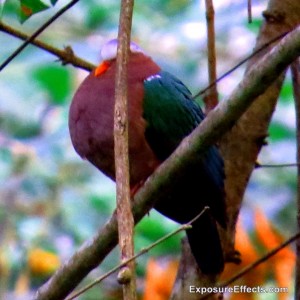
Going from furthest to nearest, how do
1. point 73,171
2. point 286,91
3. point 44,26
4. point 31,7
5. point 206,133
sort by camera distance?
point 73,171 → point 286,91 → point 31,7 → point 44,26 → point 206,133

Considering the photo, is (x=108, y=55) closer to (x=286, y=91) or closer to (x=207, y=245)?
(x=207, y=245)

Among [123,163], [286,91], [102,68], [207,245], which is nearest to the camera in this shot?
[123,163]

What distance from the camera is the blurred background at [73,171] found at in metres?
2.81

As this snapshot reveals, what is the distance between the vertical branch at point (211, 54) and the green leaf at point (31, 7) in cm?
49

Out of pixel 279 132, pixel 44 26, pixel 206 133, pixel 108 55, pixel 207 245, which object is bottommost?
pixel 207 245

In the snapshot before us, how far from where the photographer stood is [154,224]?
2.78 m

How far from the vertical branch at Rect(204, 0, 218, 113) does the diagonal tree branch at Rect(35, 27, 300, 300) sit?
70 cm

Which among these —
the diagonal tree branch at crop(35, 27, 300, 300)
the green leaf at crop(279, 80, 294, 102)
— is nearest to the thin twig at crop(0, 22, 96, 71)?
the diagonal tree branch at crop(35, 27, 300, 300)

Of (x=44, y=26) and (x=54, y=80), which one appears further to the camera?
(x=54, y=80)

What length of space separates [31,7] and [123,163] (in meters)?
0.78

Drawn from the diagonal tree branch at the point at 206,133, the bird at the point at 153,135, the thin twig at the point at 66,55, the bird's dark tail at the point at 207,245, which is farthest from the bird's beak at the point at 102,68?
the diagonal tree branch at the point at 206,133

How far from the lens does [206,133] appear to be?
152 cm

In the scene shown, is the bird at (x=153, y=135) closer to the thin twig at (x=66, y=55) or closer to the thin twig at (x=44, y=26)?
the thin twig at (x=66, y=55)

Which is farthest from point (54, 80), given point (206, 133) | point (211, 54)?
point (206, 133)
